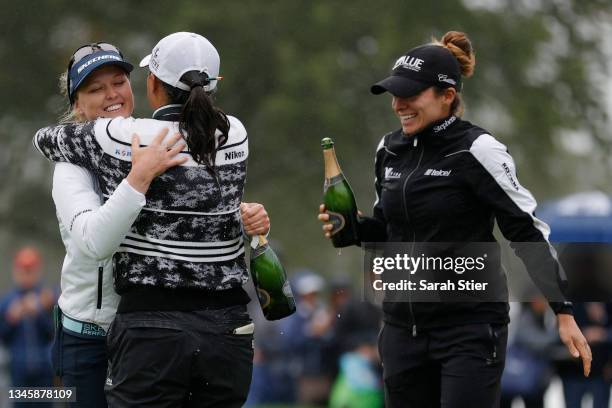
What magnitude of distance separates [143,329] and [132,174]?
0.53 metres

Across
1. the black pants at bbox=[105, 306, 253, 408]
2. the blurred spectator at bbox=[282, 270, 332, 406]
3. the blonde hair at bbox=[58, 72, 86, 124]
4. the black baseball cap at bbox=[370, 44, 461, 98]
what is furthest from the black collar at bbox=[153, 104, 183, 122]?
the blurred spectator at bbox=[282, 270, 332, 406]

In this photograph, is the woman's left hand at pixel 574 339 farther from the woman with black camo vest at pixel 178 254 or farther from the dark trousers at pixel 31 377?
the dark trousers at pixel 31 377

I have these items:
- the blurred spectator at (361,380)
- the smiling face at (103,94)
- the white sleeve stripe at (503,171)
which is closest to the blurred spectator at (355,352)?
the blurred spectator at (361,380)

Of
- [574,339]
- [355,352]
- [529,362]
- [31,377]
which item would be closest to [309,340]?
[355,352]

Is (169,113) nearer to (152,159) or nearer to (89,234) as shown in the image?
(152,159)

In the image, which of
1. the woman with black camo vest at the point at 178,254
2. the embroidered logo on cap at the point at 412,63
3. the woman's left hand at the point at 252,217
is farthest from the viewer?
the embroidered logo on cap at the point at 412,63

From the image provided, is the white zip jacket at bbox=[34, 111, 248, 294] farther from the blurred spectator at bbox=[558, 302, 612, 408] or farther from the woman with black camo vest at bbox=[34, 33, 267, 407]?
the blurred spectator at bbox=[558, 302, 612, 408]

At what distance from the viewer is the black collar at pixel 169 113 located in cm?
400

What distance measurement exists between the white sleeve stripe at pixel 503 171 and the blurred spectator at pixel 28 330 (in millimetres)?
7971

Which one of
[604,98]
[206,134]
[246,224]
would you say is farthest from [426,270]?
[604,98]

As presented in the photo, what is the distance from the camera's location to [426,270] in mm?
4789

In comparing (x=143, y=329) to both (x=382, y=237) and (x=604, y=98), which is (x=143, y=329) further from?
(x=604, y=98)

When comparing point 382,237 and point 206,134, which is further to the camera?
point 382,237

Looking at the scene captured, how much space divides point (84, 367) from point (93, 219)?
2.42ft
